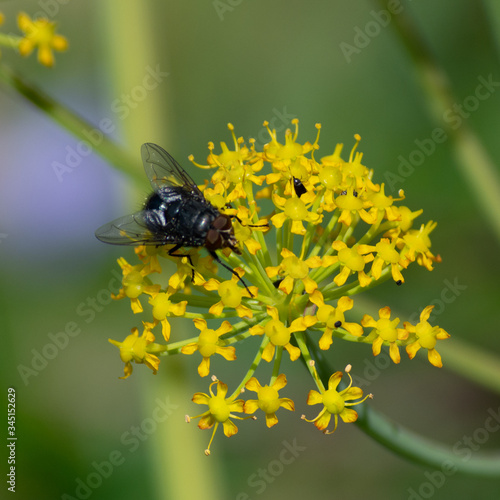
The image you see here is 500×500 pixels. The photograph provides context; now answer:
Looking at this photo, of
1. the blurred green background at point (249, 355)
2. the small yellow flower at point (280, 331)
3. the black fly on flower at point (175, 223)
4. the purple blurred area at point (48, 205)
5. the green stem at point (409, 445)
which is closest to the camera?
the small yellow flower at point (280, 331)

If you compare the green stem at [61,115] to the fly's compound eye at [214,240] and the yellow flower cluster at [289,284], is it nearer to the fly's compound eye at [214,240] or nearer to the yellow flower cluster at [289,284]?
the yellow flower cluster at [289,284]

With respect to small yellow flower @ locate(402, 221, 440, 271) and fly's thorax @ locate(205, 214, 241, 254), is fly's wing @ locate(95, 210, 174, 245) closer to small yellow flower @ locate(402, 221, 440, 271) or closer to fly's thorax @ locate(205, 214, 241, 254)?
fly's thorax @ locate(205, 214, 241, 254)

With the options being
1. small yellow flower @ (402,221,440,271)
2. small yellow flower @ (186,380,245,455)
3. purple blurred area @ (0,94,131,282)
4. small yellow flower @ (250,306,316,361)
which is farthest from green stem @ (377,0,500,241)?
purple blurred area @ (0,94,131,282)

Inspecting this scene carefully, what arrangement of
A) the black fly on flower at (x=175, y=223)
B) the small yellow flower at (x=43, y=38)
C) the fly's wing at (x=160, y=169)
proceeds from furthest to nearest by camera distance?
the fly's wing at (x=160, y=169)
the small yellow flower at (x=43, y=38)
the black fly on flower at (x=175, y=223)

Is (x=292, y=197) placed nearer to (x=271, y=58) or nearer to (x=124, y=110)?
(x=124, y=110)

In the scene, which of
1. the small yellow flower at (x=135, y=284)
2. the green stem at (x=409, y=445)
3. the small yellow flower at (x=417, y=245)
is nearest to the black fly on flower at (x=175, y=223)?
the small yellow flower at (x=135, y=284)

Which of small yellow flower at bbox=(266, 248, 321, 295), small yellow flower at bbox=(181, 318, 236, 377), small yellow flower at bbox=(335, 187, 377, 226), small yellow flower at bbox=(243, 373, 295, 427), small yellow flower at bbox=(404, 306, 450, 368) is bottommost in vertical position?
small yellow flower at bbox=(243, 373, 295, 427)
